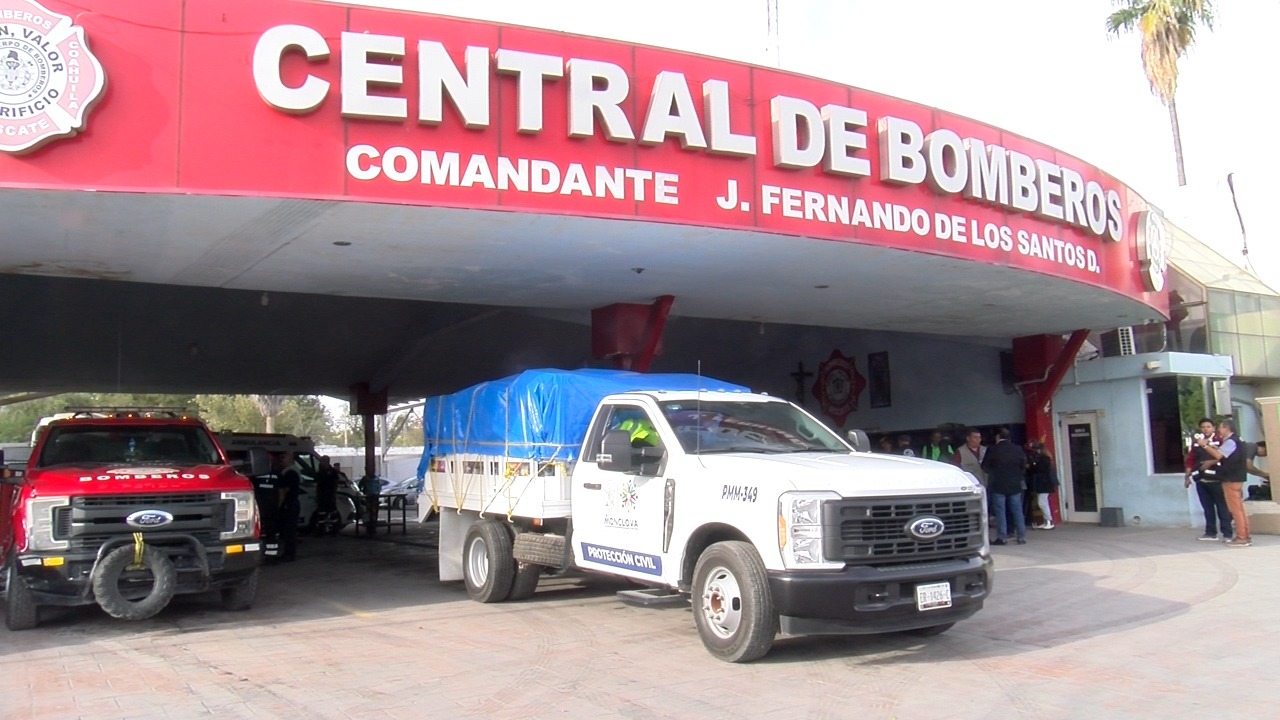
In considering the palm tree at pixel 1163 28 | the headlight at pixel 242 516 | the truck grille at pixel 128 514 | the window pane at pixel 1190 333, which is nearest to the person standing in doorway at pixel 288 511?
the headlight at pixel 242 516

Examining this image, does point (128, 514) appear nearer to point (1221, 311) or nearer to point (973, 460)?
point (973, 460)

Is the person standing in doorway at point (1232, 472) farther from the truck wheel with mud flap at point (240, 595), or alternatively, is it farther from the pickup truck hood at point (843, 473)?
the truck wheel with mud flap at point (240, 595)

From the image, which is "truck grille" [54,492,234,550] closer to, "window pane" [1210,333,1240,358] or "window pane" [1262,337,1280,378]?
"window pane" [1210,333,1240,358]

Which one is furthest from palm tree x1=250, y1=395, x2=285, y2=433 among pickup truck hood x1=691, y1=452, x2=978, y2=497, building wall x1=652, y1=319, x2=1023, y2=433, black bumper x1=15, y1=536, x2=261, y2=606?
pickup truck hood x1=691, y1=452, x2=978, y2=497

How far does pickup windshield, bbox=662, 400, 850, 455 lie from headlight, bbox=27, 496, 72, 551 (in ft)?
18.0

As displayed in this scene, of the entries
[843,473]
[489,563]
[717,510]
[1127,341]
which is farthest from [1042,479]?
[717,510]

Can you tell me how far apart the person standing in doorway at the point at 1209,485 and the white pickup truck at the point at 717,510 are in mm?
7925

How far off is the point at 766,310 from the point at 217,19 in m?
9.40

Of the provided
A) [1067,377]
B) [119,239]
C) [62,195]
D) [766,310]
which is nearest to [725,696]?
[62,195]

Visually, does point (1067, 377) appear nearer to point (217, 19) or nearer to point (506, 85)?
point (506, 85)

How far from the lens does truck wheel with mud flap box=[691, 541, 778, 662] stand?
274 inches

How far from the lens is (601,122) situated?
9.96m

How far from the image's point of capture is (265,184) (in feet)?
28.8

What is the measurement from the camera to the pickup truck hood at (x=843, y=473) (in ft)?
22.9
